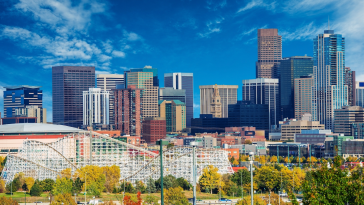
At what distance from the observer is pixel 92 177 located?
93.4 m

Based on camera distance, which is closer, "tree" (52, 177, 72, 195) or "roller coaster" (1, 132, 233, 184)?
"tree" (52, 177, 72, 195)

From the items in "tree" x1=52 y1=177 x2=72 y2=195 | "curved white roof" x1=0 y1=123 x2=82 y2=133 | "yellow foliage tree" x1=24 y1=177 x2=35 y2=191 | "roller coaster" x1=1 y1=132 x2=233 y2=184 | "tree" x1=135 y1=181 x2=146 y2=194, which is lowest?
"tree" x1=135 y1=181 x2=146 y2=194

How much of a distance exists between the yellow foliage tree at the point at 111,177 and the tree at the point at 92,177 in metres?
2.48

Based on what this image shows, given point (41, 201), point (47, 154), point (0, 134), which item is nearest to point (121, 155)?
point (47, 154)

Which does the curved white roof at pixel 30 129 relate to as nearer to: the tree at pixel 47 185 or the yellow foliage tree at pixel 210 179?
the tree at pixel 47 185

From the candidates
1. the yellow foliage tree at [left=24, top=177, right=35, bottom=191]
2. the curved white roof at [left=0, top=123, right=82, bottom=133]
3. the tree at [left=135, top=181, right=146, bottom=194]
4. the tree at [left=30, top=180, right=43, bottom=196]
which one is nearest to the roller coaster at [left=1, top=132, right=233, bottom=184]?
the tree at [left=135, top=181, right=146, bottom=194]

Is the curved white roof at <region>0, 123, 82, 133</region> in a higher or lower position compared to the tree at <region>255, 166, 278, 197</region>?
higher

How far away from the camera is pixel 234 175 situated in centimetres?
10275

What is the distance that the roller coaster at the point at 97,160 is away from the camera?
105812 millimetres

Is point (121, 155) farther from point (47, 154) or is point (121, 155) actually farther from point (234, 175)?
point (234, 175)

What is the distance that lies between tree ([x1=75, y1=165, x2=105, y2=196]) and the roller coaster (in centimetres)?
1029

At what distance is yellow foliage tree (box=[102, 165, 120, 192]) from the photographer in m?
96.2

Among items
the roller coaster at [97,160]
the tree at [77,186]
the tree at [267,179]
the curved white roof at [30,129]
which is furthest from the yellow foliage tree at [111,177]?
the curved white roof at [30,129]

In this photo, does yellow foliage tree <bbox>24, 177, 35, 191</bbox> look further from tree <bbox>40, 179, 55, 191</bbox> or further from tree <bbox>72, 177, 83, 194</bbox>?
tree <bbox>72, 177, 83, 194</bbox>
